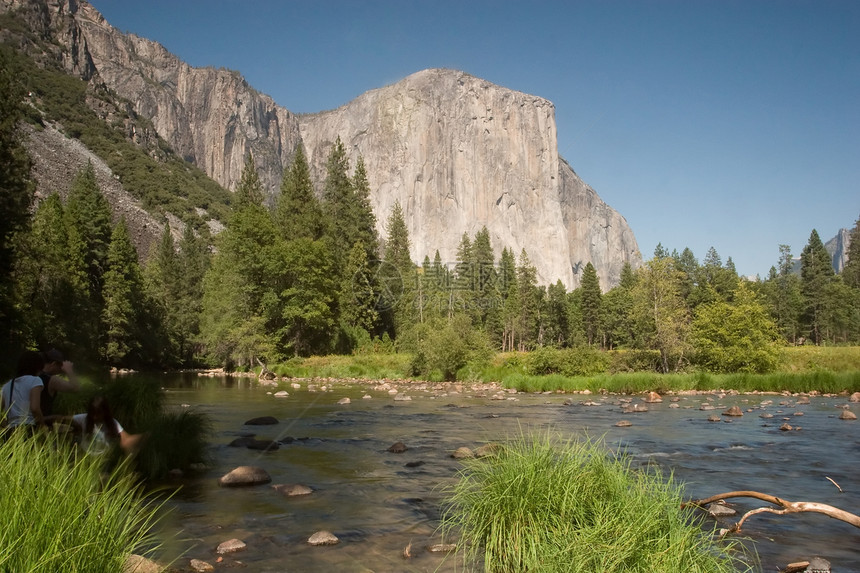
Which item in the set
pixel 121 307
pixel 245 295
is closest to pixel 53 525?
pixel 245 295

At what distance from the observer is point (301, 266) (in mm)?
47125

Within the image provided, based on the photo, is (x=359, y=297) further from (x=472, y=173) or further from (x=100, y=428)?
(x=472, y=173)

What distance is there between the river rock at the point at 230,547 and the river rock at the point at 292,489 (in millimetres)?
2253

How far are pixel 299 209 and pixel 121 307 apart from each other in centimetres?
1919

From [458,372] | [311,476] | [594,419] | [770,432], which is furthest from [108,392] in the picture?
[458,372]

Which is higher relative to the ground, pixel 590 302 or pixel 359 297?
pixel 590 302

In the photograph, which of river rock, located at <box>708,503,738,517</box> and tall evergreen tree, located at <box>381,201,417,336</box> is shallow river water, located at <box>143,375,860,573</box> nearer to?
river rock, located at <box>708,503,738,517</box>

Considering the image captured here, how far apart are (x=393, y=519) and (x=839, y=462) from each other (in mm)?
9300

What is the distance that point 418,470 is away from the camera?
10.4m

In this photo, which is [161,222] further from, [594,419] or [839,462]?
[839,462]

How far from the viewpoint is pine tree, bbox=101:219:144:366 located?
153 ft

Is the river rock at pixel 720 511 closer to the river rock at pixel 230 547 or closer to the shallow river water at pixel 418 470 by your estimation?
the shallow river water at pixel 418 470

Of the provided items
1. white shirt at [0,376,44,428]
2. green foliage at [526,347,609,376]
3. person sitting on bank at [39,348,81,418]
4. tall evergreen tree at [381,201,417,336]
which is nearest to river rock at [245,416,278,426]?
person sitting on bank at [39,348,81,418]

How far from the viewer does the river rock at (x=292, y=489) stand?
8578 millimetres
